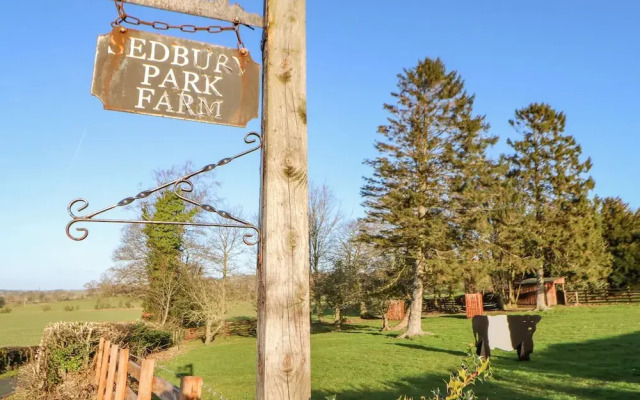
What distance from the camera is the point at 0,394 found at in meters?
12.1

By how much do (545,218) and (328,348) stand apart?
22.6 m

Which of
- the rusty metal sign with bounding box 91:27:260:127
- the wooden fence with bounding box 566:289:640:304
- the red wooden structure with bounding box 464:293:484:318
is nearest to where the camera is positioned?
the rusty metal sign with bounding box 91:27:260:127

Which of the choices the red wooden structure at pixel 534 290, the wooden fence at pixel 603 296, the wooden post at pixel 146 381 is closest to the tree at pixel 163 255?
the wooden post at pixel 146 381

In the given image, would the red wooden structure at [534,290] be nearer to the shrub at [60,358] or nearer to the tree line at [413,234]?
the tree line at [413,234]

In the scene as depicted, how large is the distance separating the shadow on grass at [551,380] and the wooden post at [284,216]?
7716 millimetres

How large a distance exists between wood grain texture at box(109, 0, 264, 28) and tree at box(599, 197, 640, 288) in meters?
46.2

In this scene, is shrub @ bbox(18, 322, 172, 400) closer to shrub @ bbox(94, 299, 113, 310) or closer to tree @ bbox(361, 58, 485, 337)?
tree @ bbox(361, 58, 485, 337)

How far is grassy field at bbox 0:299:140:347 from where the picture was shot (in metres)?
24.9

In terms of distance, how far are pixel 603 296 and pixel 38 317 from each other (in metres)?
46.6

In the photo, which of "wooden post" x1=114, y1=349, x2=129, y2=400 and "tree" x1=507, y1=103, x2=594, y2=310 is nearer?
"wooden post" x1=114, y1=349, x2=129, y2=400

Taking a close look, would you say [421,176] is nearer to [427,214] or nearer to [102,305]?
[427,214]

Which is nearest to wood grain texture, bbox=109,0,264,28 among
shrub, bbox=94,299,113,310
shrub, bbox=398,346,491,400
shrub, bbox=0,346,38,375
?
shrub, bbox=398,346,491,400

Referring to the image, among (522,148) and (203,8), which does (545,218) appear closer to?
(522,148)

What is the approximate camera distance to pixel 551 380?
404 inches
